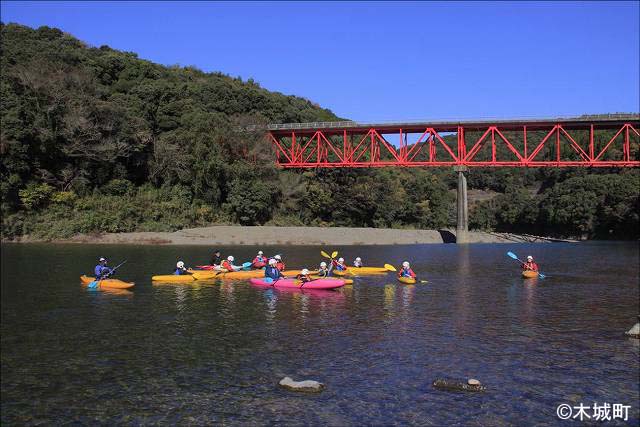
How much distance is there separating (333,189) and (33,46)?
47880 millimetres

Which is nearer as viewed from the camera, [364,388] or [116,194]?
[364,388]

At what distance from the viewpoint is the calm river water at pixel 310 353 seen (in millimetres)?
11531

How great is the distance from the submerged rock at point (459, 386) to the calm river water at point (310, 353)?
0.29 m

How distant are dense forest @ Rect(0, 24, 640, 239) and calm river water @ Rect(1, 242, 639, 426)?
3224 centimetres

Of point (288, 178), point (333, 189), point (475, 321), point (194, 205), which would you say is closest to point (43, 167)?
point (194, 205)

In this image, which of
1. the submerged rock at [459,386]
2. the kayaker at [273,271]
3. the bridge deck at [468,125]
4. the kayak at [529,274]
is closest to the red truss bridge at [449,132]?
the bridge deck at [468,125]

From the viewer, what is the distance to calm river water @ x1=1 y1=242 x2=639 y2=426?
11531 mm

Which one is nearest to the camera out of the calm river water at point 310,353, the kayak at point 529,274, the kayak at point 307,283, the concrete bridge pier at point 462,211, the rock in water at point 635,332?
the calm river water at point 310,353

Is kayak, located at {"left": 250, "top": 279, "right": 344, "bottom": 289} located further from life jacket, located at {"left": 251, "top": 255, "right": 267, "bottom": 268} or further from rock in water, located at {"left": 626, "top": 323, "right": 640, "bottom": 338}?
rock in water, located at {"left": 626, "top": 323, "right": 640, "bottom": 338}

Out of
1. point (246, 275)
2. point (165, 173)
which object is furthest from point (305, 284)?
point (165, 173)

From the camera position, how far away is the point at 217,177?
67250 millimetres

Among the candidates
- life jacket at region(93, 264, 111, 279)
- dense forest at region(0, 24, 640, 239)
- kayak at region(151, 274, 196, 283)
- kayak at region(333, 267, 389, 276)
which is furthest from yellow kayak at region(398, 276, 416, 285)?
dense forest at region(0, 24, 640, 239)

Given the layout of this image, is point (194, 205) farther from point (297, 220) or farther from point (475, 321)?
point (475, 321)

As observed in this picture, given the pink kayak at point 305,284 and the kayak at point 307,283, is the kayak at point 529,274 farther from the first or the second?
the kayak at point 307,283
